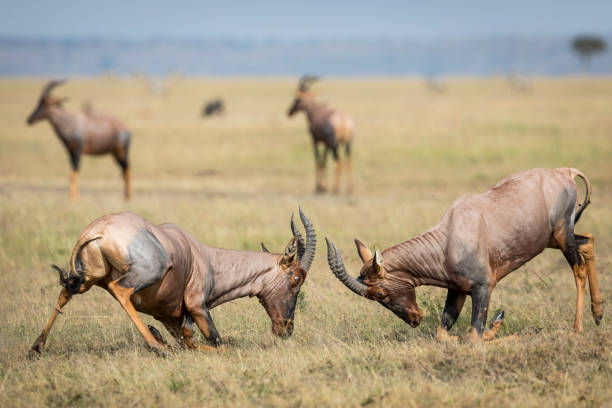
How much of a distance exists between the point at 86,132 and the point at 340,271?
522 inches

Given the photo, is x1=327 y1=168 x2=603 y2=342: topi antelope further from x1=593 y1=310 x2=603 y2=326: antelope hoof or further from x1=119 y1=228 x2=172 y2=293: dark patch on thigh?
x1=119 y1=228 x2=172 y2=293: dark patch on thigh

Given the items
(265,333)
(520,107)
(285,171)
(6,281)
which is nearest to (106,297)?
(6,281)

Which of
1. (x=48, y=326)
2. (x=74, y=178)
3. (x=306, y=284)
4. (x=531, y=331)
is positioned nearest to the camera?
(x=48, y=326)

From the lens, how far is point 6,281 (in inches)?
429

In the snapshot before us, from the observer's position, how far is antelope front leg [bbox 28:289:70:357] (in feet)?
23.4

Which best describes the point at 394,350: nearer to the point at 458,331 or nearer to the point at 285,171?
the point at 458,331

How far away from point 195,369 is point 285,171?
19046 millimetres

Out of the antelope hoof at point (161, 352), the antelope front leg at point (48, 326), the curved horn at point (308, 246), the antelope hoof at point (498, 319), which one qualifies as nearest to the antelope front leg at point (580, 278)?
the antelope hoof at point (498, 319)

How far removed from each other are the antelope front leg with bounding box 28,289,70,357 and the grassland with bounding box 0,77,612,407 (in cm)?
13

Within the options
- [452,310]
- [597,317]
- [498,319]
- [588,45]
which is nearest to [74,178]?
[452,310]

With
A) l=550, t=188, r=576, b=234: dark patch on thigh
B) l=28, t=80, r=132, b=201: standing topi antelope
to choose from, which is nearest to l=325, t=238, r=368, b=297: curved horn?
l=550, t=188, r=576, b=234: dark patch on thigh

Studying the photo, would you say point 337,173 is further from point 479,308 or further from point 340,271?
point 479,308

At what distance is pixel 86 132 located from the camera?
1931 cm

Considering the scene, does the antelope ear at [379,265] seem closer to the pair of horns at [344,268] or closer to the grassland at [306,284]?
the pair of horns at [344,268]
